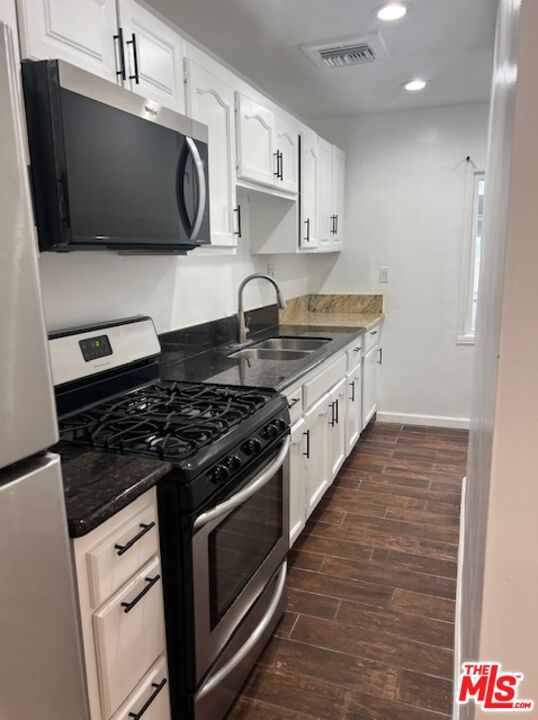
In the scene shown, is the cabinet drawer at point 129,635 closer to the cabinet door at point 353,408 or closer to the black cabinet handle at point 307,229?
the cabinet door at point 353,408

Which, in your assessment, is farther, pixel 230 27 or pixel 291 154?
pixel 291 154

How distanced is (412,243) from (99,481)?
3.63m

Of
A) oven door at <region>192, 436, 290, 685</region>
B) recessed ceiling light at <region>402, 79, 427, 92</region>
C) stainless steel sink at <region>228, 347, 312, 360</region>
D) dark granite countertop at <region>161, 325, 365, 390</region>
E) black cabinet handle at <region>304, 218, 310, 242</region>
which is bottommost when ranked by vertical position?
oven door at <region>192, 436, 290, 685</region>

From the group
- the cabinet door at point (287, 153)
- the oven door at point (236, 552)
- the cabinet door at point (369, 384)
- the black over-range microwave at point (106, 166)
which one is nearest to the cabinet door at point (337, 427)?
the cabinet door at point (369, 384)

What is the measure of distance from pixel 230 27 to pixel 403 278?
2.46 metres

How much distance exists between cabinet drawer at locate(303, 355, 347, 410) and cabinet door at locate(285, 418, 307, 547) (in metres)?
0.13

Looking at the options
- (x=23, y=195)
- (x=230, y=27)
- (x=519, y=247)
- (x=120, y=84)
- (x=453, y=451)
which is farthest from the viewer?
(x=453, y=451)

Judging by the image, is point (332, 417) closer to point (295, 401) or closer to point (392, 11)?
point (295, 401)

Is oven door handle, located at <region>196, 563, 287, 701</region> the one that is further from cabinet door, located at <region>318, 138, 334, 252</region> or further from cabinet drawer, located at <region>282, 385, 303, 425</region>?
cabinet door, located at <region>318, 138, 334, 252</region>

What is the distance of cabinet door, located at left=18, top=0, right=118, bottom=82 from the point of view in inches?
49.1

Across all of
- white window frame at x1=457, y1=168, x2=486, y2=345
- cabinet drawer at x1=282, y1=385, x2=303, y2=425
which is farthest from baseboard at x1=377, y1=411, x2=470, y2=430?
cabinet drawer at x1=282, y1=385, x2=303, y2=425

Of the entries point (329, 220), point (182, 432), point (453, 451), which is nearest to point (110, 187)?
point (182, 432)

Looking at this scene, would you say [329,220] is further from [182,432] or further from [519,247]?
[519,247]

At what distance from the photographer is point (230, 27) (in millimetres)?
2404
